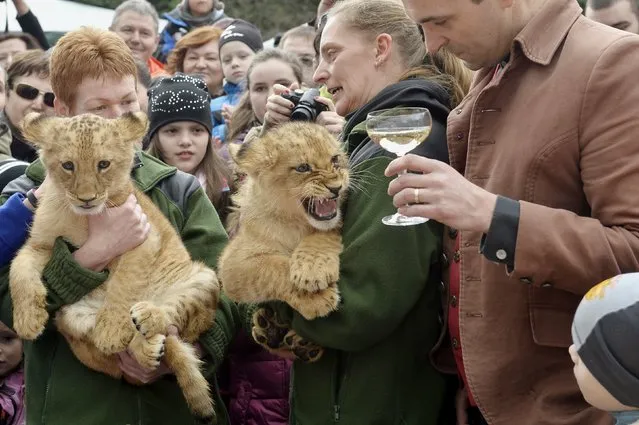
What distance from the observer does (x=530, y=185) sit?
2803 millimetres

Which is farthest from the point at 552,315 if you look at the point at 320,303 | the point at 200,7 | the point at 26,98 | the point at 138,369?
the point at 200,7

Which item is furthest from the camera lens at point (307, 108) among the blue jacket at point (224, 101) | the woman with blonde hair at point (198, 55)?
the woman with blonde hair at point (198, 55)

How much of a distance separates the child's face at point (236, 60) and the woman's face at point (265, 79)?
1.26 m

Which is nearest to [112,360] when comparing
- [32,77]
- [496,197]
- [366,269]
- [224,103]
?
[366,269]

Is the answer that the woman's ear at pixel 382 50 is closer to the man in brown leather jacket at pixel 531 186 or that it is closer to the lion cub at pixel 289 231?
the lion cub at pixel 289 231

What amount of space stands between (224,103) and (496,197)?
564 centimetres

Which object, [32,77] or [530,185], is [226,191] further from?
[530,185]

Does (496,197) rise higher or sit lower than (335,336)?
higher

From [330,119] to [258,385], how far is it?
1.47 m

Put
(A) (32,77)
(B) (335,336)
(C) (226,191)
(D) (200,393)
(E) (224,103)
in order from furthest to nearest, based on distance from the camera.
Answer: (E) (224,103), (A) (32,77), (C) (226,191), (D) (200,393), (B) (335,336)

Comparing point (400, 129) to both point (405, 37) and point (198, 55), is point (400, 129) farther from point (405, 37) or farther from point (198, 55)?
point (198, 55)

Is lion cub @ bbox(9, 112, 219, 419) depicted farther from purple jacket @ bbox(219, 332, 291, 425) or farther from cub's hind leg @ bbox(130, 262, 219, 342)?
purple jacket @ bbox(219, 332, 291, 425)

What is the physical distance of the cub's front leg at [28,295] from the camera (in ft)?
11.5

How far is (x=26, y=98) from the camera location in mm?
6445
